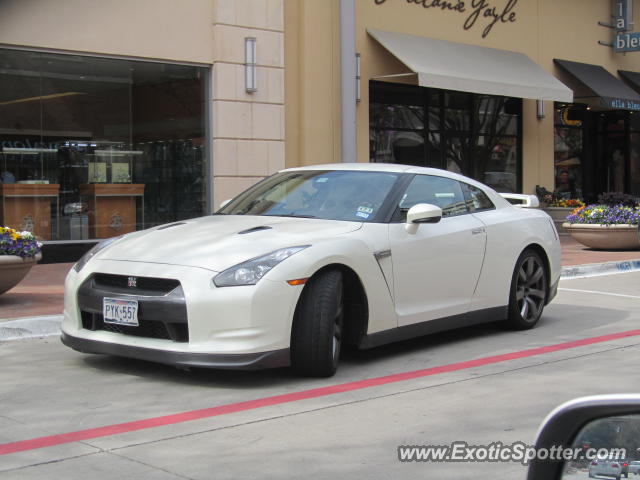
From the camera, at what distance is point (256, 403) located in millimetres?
5352

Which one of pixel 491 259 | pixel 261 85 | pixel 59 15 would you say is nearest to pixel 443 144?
pixel 261 85

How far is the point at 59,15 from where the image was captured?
12.9 meters

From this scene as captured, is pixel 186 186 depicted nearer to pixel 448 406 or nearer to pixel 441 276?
pixel 441 276

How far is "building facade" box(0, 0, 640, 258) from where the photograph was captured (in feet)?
43.0

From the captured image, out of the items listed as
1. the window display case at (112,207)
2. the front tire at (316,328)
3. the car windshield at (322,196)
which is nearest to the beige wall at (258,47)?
the window display case at (112,207)

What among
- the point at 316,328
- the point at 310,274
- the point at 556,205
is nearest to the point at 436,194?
the point at 310,274

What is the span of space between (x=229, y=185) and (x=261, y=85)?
6.04ft

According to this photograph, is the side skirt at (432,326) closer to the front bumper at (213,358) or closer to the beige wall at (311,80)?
the front bumper at (213,358)

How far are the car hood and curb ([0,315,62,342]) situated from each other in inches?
72.1

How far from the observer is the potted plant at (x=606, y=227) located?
50.7 ft

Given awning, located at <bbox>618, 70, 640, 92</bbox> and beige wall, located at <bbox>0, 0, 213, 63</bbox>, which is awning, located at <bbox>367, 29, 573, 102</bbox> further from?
awning, located at <bbox>618, 70, 640, 92</bbox>

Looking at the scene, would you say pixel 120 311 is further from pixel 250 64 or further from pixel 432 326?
pixel 250 64

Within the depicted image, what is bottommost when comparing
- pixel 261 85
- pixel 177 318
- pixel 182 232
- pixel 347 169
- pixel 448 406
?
pixel 448 406

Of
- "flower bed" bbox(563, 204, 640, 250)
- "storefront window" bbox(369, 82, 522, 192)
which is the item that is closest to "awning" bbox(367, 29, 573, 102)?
"storefront window" bbox(369, 82, 522, 192)
